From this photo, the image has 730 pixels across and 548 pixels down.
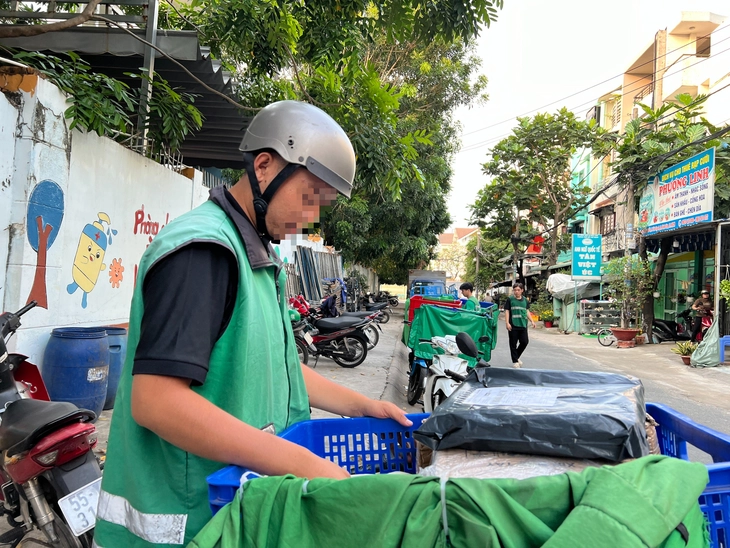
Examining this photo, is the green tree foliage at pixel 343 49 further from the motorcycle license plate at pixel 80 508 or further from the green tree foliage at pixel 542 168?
the green tree foliage at pixel 542 168

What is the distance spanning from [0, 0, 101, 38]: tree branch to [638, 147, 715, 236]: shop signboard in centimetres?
1190

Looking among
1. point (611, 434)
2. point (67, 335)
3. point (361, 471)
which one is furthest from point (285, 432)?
point (67, 335)

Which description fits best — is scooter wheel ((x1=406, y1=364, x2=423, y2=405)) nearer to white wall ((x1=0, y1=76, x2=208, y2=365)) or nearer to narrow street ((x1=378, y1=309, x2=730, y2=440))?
narrow street ((x1=378, y1=309, x2=730, y2=440))

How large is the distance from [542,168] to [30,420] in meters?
23.2

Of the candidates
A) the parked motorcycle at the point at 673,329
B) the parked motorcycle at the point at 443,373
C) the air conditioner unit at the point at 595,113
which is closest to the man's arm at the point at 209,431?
the parked motorcycle at the point at 443,373

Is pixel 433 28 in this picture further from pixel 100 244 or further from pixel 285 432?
pixel 285 432

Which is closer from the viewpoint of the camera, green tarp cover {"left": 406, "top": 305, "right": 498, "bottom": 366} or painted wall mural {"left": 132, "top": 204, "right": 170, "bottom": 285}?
painted wall mural {"left": 132, "top": 204, "right": 170, "bottom": 285}

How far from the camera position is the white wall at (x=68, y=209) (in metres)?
4.05

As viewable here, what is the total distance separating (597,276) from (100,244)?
55.7ft

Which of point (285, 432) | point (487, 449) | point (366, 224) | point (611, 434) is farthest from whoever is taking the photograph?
point (366, 224)

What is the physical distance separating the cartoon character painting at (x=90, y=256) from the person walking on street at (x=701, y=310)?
12.9 meters

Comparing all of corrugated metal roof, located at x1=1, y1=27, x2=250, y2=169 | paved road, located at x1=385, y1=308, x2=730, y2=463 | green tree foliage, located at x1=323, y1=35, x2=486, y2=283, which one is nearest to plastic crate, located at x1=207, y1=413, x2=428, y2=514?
paved road, located at x1=385, y1=308, x2=730, y2=463

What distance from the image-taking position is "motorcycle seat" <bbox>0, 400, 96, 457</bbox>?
2254 mm

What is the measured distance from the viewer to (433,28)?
445 centimetres
